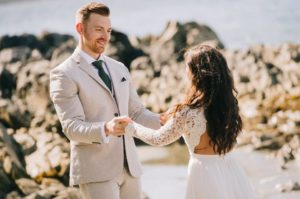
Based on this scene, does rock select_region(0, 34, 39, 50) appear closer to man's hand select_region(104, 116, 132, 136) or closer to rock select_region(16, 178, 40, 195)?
rock select_region(16, 178, 40, 195)

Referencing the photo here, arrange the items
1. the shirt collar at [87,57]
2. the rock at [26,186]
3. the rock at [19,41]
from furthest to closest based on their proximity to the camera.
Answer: the rock at [19,41]
the rock at [26,186]
the shirt collar at [87,57]

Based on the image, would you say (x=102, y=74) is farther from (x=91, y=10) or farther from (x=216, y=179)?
(x=216, y=179)

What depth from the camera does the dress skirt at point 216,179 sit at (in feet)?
15.0

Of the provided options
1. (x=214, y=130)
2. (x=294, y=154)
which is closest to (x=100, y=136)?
(x=214, y=130)

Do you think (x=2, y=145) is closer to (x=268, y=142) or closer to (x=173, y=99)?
Result: (x=268, y=142)

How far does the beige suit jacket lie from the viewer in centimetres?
464

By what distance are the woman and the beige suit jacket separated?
14.0 inches

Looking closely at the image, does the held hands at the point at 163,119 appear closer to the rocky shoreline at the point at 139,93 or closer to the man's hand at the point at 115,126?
the man's hand at the point at 115,126

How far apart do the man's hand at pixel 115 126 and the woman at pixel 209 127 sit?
25 cm

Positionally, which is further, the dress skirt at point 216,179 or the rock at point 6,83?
the rock at point 6,83

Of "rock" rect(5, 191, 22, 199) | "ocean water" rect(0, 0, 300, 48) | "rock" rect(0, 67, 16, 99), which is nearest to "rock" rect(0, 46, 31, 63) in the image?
"rock" rect(0, 67, 16, 99)

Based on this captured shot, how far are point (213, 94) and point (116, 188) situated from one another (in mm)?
1030

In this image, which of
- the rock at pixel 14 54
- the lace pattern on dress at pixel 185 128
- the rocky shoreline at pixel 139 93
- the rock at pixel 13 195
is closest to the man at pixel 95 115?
the lace pattern on dress at pixel 185 128

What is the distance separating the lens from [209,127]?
449 cm
